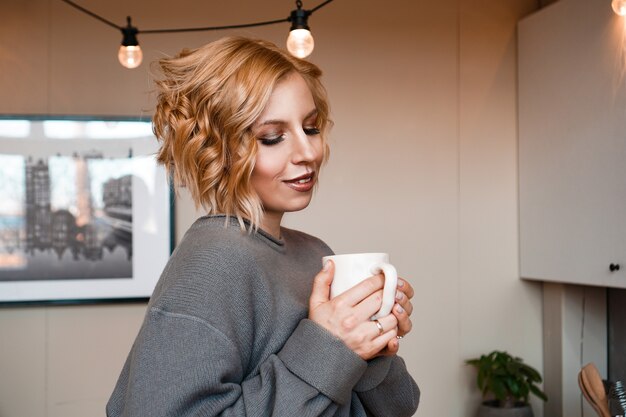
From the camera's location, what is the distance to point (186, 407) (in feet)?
2.79

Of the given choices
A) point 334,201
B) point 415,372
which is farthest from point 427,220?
point 415,372

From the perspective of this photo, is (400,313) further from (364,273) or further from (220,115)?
(220,115)

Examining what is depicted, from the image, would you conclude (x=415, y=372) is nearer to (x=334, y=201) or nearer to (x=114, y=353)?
(x=334, y=201)

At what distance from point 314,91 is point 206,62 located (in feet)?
0.55

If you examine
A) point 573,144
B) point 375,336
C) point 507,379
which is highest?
point 573,144

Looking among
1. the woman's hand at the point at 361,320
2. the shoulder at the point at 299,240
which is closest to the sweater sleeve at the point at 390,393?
the woman's hand at the point at 361,320

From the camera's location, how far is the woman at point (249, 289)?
0.86m

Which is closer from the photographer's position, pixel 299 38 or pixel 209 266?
pixel 209 266

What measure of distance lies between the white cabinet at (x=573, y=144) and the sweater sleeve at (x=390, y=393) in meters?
1.86

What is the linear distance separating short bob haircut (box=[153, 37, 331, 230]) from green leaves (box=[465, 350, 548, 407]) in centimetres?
247

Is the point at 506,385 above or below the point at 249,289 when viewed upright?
below

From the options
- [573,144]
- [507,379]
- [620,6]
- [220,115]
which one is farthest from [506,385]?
[220,115]

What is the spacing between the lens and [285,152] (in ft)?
3.27

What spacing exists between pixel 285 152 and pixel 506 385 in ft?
8.28
